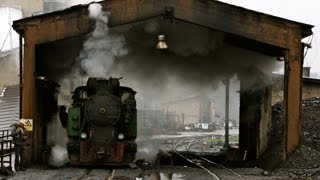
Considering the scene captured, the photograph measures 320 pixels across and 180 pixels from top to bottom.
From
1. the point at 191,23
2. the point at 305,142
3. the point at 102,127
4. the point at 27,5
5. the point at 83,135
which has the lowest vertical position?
the point at 305,142

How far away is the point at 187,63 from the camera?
742 inches

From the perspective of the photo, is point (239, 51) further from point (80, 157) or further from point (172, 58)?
point (80, 157)

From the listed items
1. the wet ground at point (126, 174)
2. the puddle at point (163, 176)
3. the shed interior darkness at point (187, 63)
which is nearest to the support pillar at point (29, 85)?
the shed interior darkness at point (187, 63)

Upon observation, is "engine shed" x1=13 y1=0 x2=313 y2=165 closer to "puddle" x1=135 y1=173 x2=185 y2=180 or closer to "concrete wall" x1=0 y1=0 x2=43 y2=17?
"puddle" x1=135 y1=173 x2=185 y2=180

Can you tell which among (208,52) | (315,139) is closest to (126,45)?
(208,52)

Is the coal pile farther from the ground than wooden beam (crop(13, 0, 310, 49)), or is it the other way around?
wooden beam (crop(13, 0, 310, 49))

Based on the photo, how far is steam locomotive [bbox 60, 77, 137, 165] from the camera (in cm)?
1384

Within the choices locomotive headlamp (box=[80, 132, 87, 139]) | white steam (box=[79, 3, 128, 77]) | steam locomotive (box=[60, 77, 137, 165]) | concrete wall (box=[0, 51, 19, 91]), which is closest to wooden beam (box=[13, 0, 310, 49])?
white steam (box=[79, 3, 128, 77])

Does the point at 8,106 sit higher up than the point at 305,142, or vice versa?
the point at 8,106

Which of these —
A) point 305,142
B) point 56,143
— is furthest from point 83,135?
point 305,142

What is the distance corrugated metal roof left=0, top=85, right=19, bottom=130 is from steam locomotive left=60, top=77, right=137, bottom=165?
13.1 m

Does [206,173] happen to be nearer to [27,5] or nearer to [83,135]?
[83,135]

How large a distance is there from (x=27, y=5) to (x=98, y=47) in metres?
37.6

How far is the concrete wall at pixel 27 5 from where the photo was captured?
164ft
